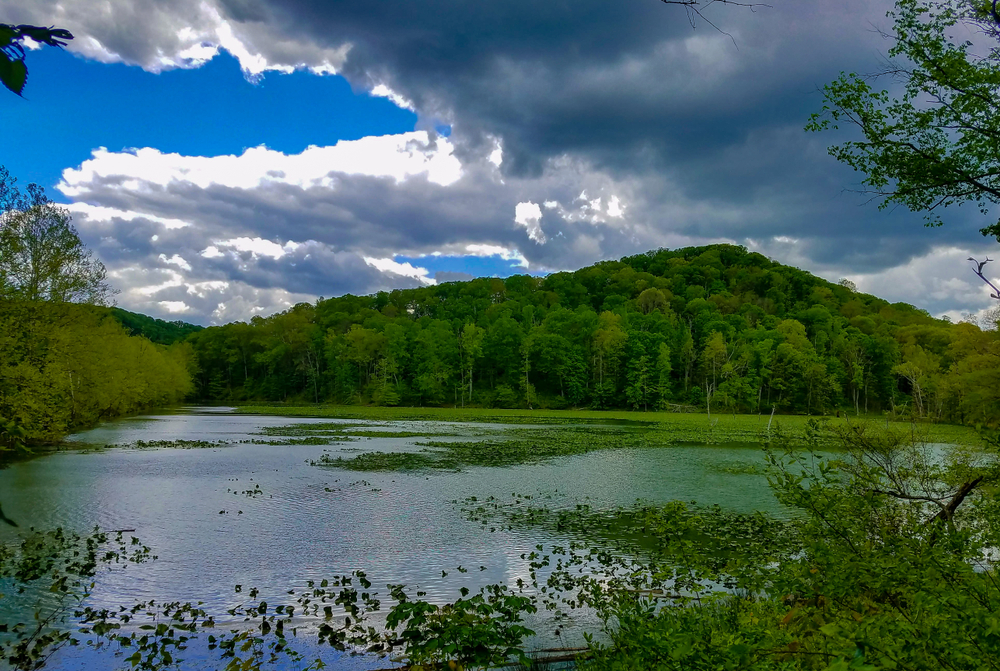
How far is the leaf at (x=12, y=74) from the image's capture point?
1.42 m

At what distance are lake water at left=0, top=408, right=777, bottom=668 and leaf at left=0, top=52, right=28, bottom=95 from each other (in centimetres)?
854

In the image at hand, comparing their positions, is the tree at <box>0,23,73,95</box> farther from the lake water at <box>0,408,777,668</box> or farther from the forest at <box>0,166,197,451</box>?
the forest at <box>0,166,197,451</box>

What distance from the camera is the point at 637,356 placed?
9512cm

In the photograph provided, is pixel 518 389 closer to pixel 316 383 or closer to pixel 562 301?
pixel 316 383

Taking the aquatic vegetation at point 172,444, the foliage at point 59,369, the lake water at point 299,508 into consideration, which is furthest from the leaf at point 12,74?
the aquatic vegetation at point 172,444

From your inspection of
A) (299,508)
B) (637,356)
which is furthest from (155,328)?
(299,508)

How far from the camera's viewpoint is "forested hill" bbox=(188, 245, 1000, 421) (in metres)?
85.8

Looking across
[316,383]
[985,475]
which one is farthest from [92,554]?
[316,383]

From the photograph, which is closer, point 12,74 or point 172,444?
point 12,74

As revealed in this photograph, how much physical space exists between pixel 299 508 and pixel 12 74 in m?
18.8

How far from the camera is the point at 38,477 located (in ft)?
74.5

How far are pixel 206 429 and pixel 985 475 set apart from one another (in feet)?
170

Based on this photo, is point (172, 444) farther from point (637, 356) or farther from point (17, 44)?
point (637, 356)

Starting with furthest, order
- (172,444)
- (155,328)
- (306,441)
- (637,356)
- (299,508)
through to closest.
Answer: (155,328)
(637,356)
(306,441)
(172,444)
(299,508)
